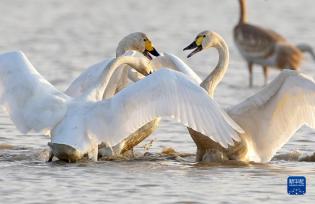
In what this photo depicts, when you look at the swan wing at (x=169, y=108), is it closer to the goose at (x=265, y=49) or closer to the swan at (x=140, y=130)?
the swan at (x=140, y=130)

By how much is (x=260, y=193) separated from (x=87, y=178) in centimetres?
141

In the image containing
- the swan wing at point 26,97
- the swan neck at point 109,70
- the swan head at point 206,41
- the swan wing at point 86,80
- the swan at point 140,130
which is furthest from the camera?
the swan head at point 206,41

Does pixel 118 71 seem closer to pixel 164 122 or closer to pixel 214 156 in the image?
pixel 214 156

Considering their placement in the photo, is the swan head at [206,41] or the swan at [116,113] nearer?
the swan at [116,113]

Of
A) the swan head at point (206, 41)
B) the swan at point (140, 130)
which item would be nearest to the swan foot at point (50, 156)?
the swan at point (140, 130)

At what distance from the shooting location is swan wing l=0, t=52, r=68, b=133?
9883mm

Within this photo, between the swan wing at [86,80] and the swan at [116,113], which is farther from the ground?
the swan wing at [86,80]

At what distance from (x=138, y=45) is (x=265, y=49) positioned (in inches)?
290

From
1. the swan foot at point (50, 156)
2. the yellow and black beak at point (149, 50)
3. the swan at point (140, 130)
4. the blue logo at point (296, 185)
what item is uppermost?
the yellow and black beak at point (149, 50)

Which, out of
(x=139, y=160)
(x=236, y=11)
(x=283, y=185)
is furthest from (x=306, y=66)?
(x=283, y=185)

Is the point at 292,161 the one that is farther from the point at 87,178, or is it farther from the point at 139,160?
the point at 87,178

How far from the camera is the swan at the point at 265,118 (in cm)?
1004

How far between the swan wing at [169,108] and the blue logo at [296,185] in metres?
0.59

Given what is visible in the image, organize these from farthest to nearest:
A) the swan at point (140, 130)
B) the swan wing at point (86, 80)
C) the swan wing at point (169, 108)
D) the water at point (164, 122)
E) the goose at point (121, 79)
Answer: the swan wing at point (86, 80) → the goose at point (121, 79) → the swan at point (140, 130) → the swan wing at point (169, 108) → the water at point (164, 122)
